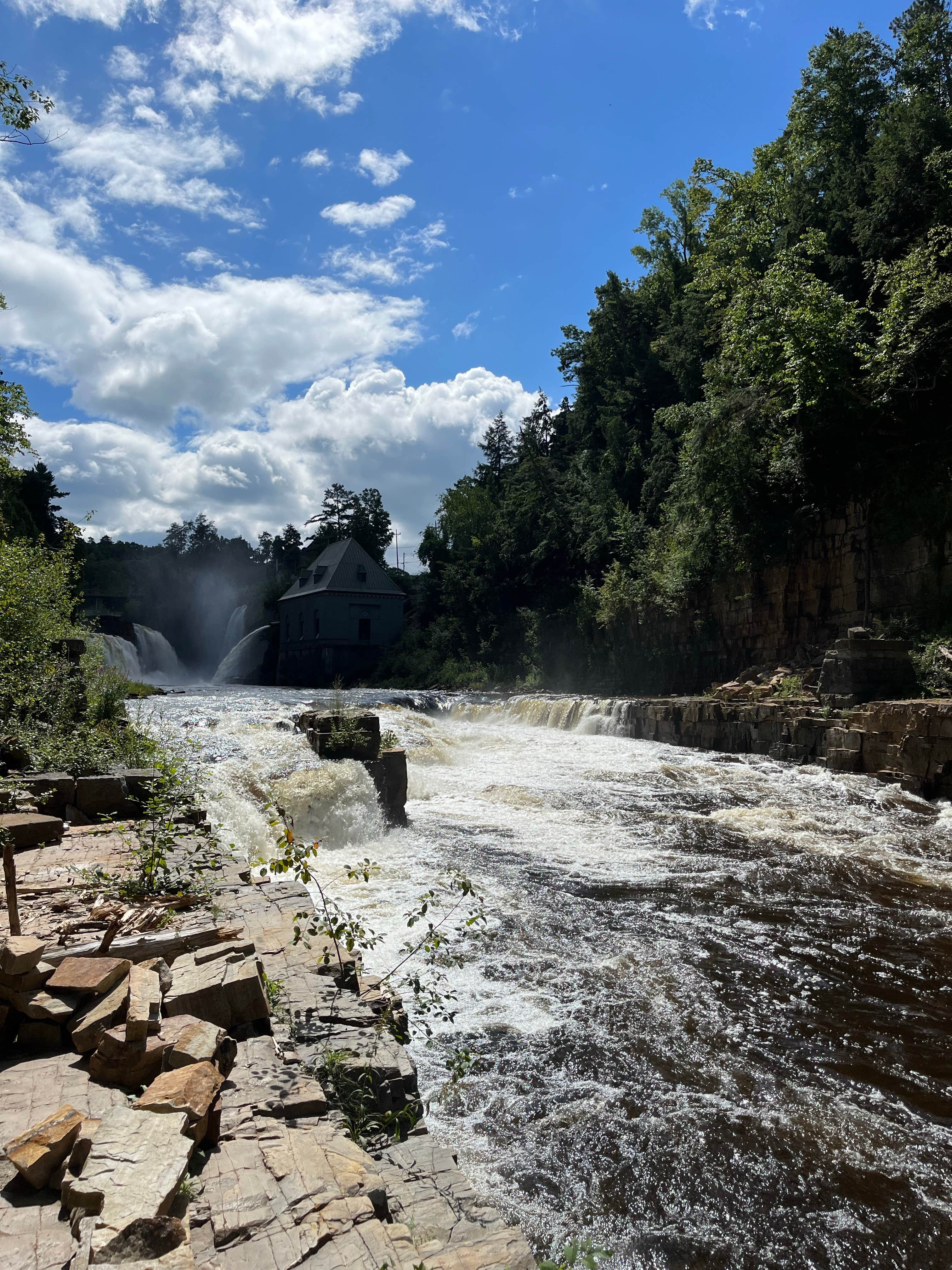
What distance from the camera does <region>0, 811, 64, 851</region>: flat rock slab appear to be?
5332mm

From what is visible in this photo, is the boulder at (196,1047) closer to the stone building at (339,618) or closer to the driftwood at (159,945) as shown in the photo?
the driftwood at (159,945)

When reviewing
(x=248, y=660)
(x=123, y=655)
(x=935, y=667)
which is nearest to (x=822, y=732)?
(x=935, y=667)

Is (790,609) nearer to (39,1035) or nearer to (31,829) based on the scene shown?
(31,829)

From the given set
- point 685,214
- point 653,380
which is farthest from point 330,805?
point 685,214

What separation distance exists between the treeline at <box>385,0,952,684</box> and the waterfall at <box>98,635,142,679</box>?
14382 millimetres

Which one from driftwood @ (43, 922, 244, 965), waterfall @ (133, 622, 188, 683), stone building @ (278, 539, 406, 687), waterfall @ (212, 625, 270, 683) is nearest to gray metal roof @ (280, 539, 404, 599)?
stone building @ (278, 539, 406, 687)

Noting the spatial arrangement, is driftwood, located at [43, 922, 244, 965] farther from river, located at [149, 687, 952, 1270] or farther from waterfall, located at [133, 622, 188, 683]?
waterfall, located at [133, 622, 188, 683]

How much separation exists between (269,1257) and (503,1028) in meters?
2.73

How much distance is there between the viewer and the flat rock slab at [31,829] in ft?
17.5

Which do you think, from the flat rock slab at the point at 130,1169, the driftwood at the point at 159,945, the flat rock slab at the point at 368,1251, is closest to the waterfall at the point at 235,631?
the driftwood at the point at 159,945

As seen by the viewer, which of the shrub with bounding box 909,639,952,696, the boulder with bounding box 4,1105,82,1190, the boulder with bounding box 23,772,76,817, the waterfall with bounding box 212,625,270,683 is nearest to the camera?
the boulder with bounding box 4,1105,82,1190

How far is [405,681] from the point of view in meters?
39.6

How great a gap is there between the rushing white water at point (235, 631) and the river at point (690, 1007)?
48.0 metres

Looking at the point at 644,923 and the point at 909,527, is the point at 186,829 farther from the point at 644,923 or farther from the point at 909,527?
the point at 909,527
